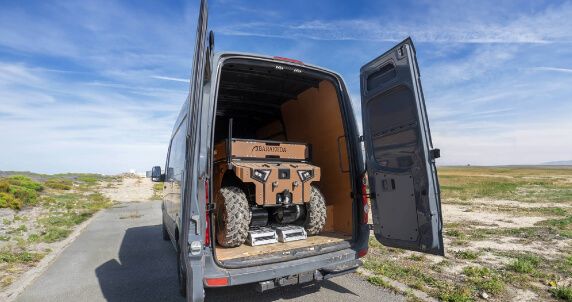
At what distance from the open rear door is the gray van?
0.01 m

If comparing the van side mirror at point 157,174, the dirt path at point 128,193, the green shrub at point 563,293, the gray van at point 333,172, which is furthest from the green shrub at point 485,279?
the dirt path at point 128,193

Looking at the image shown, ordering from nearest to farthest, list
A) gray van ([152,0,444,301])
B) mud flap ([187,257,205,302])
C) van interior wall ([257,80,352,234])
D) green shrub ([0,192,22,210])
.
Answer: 1. mud flap ([187,257,205,302])
2. gray van ([152,0,444,301])
3. van interior wall ([257,80,352,234])
4. green shrub ([0,192,22,210])

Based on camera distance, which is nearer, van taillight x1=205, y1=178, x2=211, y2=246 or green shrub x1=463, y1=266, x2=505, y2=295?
van taillight x1=205, y1=178, x2=211, y2=246

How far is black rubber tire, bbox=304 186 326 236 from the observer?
4.89m

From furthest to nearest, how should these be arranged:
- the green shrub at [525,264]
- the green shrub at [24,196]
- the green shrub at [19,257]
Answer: the green shrub at [24,196]
the green shrub at [19,257]
the green shrub at [525,264]

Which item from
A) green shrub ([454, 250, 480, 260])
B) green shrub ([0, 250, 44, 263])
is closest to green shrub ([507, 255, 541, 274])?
green shrub ([454, 250, 480, 260])

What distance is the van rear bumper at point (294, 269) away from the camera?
332cm

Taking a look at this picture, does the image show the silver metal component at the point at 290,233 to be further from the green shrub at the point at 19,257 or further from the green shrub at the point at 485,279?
the green shrub at the point at 19,257

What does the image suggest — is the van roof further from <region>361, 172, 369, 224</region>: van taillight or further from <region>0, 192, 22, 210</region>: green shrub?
<region>0, 192, 22, 210</region>: green shrub

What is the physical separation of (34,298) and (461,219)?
1138 cm

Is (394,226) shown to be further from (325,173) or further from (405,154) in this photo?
(325,173)

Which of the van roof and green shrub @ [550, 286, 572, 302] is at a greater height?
the van roof

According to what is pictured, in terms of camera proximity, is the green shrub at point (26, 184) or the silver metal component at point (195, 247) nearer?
the silver metal component at point (195, 247)

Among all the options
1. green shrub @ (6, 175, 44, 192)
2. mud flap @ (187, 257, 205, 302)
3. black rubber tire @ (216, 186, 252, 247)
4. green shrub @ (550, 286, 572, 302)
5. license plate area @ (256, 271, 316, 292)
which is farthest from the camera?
green shrub @ (6, 175, 44, 192)
